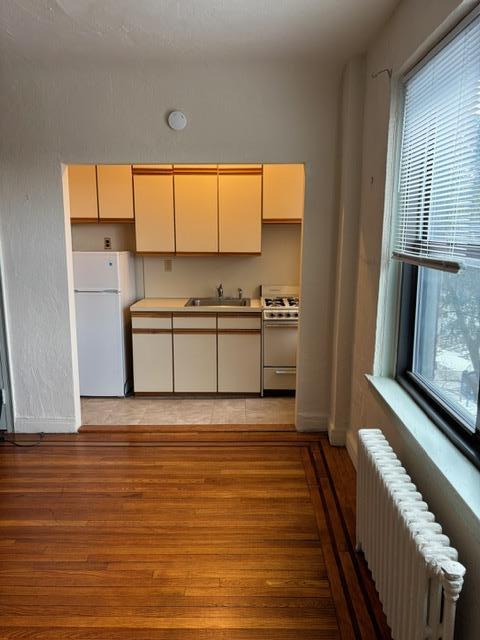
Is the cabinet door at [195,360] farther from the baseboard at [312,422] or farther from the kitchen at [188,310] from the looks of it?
the baseboard at [312,422]

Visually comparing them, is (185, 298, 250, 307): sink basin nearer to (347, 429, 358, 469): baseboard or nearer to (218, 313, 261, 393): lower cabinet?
(218, 313, 261, 393): lower cabinet

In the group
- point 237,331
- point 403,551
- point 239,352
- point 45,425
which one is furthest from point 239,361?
point 403,551

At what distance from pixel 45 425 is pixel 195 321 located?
155 centimetres

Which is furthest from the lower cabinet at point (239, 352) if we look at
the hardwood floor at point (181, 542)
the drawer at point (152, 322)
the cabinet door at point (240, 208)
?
the hardwood floor at point (181, 542)

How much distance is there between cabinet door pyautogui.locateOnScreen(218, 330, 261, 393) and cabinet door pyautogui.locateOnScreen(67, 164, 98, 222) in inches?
67.2

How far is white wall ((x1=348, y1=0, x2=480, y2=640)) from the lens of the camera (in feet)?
4.57

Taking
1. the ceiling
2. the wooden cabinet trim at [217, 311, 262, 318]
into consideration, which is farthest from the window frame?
the wooden cabinet trim at [217, 311, 262, 318]

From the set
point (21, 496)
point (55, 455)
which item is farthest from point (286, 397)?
point (21, 496)

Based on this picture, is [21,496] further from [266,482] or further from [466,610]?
[466,610]

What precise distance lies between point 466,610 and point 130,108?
10.7 feet

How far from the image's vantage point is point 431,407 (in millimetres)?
1972

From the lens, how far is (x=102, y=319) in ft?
13.8

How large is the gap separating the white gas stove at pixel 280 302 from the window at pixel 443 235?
6.04 feet

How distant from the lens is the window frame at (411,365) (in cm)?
181
